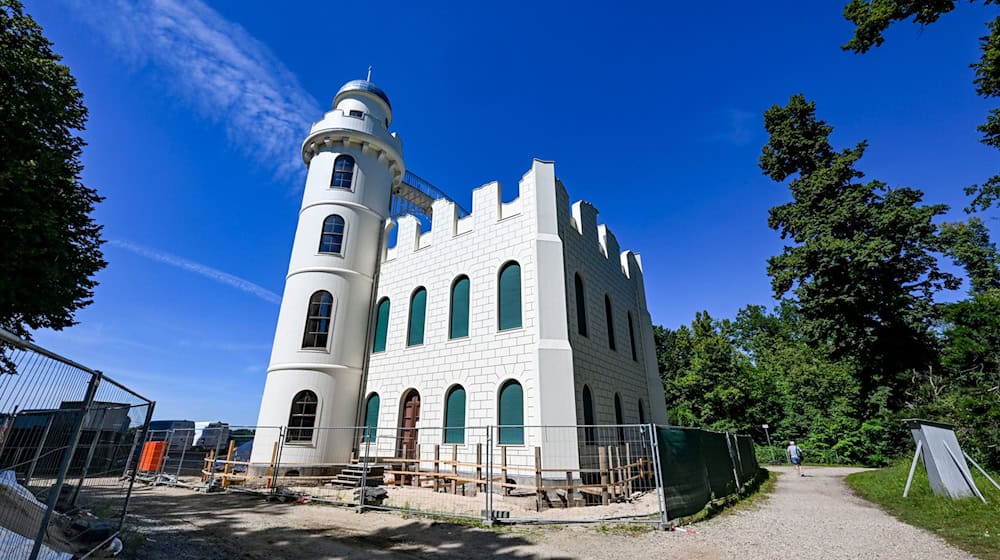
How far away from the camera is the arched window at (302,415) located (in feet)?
50.3

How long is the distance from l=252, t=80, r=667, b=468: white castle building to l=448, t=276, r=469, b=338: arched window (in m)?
0.05

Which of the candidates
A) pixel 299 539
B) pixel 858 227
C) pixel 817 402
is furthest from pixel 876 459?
pixel 299 539

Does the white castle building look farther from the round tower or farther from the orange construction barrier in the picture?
the orange construction barrier

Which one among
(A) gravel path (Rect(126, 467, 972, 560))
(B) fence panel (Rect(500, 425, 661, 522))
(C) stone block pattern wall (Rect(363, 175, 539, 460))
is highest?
(C) stone block pattern wall (Rect(363, 175, 539, 460))

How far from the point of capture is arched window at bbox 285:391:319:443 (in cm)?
1534

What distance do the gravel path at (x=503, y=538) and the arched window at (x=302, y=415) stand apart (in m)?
4.94

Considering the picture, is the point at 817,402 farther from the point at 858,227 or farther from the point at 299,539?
the point at 299,539

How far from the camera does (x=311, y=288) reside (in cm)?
1730

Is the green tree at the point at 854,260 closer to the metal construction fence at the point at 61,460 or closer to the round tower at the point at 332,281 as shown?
the round tower at the point at 332,281

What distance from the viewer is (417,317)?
664 inches

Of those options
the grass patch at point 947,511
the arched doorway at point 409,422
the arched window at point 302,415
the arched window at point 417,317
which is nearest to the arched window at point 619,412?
the grass patch at point 947,511

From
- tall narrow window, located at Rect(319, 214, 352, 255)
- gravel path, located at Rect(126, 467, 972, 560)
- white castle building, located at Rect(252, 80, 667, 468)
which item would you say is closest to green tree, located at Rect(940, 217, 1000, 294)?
white castle building, located at Rect(252, 80, 667, 468)

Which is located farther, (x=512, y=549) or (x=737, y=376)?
(x=737, y=376)

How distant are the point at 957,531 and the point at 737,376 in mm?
27952
